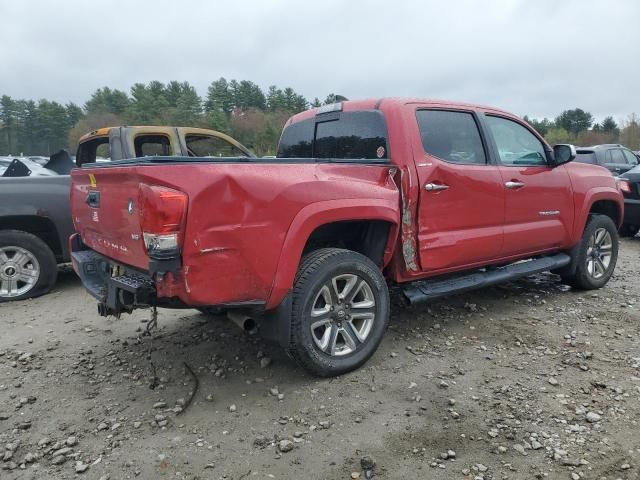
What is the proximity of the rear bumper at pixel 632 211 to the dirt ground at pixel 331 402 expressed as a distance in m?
4.45

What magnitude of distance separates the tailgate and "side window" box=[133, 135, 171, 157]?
2.20 m

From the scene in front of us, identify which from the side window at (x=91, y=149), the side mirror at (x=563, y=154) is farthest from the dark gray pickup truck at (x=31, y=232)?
the side mirror at (x=563, y=154)

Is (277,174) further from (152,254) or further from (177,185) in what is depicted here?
(152,254)

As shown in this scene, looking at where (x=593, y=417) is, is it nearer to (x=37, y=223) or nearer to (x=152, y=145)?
(x=152, y=145)

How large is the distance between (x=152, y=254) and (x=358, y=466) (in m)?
1.50

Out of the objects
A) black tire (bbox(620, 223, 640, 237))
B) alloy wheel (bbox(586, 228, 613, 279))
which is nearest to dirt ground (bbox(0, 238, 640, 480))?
alloy wheel (bbox(586, 228, 613, 279))

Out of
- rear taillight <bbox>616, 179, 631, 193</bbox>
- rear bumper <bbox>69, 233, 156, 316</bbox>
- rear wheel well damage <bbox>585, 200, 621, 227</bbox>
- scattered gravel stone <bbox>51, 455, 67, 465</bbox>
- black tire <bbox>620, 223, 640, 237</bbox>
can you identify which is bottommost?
scattered gravel stone <bbox>51, 455, 67, 465</bbox>

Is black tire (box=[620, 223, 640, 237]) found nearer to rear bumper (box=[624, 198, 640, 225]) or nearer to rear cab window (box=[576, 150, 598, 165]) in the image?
rear bumper (box=[624, 198, 640, 225])

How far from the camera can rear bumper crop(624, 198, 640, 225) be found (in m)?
8.31

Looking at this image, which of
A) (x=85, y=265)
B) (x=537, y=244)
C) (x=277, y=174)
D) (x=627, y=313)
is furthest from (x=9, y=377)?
(x=627, y=313)

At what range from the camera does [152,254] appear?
2.65m

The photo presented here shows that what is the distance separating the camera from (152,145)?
20.3 feet

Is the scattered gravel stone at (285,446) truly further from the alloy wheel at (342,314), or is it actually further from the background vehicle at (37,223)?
the background vehicle at (37,223)

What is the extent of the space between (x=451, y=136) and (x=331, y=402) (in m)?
2.33
